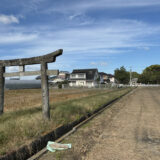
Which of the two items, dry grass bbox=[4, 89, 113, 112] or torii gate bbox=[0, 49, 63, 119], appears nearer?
torii gate bbox=[0, 49, 63, 119]

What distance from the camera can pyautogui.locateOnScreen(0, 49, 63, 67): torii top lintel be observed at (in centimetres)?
653

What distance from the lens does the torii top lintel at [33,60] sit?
653 cm

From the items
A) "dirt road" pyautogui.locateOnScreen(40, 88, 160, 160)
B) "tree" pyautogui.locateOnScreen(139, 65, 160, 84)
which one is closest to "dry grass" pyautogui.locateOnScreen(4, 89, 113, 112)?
"dirt road" pyautogui.locateOnScreen(40, 88, 160, 160)

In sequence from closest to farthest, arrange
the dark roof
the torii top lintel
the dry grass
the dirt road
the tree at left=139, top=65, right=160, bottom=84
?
the dirt road → the torii top lintel → the dry grass → the dark roof → the tree at left=139, top=65, right=160, bottom=84

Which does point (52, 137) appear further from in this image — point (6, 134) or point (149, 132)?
point (149, 132)

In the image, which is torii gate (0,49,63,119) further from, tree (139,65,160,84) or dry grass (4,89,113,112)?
tree (139,65,160,84)

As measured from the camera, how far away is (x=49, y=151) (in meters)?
4.43

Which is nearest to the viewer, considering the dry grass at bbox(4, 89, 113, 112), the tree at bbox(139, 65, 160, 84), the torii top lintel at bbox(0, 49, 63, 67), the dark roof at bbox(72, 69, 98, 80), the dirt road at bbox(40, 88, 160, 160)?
the dirt road at bbox(40, 88, 160, 160)

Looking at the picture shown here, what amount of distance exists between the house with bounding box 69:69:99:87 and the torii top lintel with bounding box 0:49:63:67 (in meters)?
54.2

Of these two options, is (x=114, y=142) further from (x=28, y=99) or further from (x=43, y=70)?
(x=28, y=99)

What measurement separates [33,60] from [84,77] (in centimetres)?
5583

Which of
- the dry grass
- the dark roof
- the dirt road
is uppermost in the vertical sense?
the dark roof

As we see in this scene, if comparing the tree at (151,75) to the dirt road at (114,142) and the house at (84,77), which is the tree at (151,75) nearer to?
the house at (84,77)

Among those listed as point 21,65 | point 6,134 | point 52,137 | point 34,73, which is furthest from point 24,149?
point 21,65
